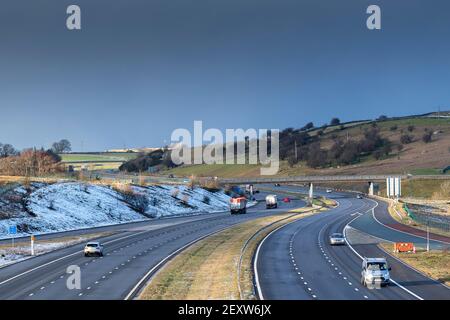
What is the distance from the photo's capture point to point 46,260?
64.5m

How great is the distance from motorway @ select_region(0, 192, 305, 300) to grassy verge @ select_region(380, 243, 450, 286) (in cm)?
2137

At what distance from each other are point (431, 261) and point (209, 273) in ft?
67.0

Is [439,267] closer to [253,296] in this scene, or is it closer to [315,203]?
[253,296]

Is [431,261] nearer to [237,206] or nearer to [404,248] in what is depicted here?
[404,248]

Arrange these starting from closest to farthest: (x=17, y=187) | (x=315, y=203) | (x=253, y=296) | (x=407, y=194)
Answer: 1. (x=253, y=296)
2. (x=17, y=187)
3. (x=315, y=203)
4. (x=407, y=194)

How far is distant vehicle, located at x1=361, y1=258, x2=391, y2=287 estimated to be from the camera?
46844 millimetres

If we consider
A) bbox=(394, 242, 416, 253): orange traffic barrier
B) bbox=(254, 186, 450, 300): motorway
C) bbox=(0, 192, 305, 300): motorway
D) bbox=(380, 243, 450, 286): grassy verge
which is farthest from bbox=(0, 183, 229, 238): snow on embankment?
bbox=(380, 243, 450, 286): grassy verge

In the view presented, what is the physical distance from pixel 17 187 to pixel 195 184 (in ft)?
212

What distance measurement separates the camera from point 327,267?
189 feet

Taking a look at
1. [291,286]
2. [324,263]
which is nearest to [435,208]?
[324,263]

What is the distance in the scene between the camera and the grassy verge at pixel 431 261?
174 ft
